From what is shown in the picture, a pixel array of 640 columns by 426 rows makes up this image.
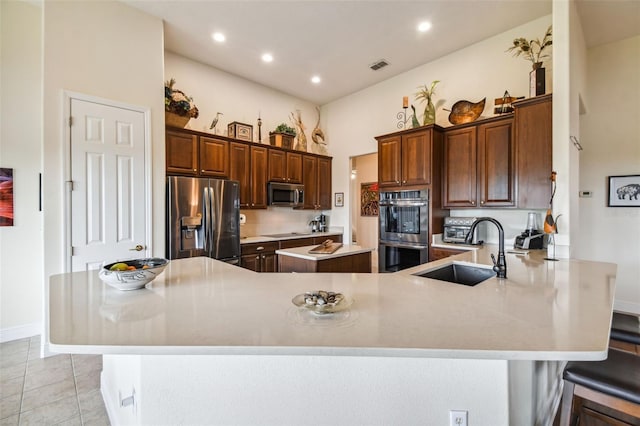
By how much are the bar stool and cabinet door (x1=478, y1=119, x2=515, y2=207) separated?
7.19ft

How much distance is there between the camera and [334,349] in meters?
0.80

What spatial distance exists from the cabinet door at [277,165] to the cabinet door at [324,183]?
0.84 meters

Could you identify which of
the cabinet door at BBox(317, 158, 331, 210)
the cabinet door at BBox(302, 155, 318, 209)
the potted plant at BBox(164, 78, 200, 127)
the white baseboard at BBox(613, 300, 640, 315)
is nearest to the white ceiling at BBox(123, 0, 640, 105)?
the potted plant at BBox(164, 78, 200, 127)

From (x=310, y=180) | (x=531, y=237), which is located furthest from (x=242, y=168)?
(x=531, y=237)

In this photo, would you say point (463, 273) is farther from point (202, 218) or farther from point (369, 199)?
point (369, 199)

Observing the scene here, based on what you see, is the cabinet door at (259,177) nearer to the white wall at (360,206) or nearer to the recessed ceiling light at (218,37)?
the recessed ceiling light at (218,37)

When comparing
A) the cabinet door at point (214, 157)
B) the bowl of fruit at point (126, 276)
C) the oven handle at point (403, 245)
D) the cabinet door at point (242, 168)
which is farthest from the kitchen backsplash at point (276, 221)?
the bowl of fruit at point (126, 276)

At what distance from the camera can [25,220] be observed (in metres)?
2.87

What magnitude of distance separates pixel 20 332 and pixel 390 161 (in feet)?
15.3

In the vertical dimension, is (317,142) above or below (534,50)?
below

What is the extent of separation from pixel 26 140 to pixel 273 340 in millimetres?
3642

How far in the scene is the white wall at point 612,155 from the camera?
3367mm

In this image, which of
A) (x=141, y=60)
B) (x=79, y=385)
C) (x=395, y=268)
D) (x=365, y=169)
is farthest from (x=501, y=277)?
(x=365, y=169)

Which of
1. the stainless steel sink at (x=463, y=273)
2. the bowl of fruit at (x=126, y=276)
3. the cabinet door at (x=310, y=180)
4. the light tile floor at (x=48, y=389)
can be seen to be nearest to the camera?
the bowl of fruit at (x=126, y=276)
